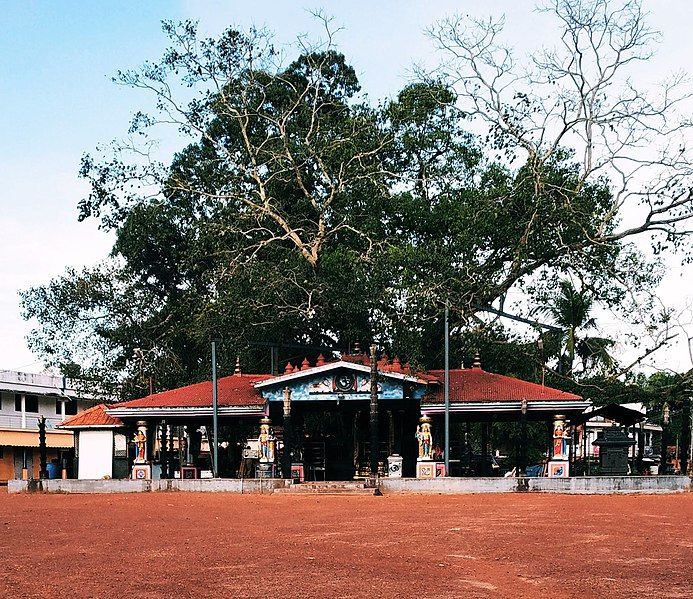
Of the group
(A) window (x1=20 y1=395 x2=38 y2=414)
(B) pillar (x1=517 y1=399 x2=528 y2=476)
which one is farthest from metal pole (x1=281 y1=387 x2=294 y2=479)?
(A) window (x1=20 y1=395 x2=38 y2=414)

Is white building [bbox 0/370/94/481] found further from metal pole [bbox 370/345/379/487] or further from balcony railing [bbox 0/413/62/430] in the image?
metal pole [bbox 370/345/379/487]

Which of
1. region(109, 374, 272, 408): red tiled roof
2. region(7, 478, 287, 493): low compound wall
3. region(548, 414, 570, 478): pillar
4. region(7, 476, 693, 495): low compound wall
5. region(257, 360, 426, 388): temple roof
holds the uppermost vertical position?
region(257, 360, 426, 388): temple roof

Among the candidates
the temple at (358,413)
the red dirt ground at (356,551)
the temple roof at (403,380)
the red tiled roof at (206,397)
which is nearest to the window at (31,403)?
the temple at (358,413)

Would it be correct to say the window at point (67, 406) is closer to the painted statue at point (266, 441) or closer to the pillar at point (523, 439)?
the painted statue at point (266, 441)

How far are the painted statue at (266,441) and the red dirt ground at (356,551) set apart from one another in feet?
30.5

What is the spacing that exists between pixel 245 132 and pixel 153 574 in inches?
1358

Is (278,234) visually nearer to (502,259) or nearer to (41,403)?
(502,259)

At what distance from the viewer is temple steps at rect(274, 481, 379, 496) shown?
95.2ft

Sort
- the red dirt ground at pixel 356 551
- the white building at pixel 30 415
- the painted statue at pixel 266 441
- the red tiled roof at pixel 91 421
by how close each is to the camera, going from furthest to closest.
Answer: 1. the white building at pixel 30 415
2. the red tiled roof at pixel 91 421
3. the painted statue at pixel 266 441
4. the red dirt ground at pixel 356 551

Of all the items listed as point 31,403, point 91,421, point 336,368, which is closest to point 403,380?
point 336,368

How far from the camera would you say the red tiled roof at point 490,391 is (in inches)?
1243

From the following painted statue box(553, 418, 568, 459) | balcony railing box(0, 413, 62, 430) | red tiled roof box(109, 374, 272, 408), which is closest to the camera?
painted statue box(553, 418, 568, 459)

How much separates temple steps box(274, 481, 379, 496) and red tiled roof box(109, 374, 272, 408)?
4199 millimetres

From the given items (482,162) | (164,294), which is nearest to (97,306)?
(164,294)
